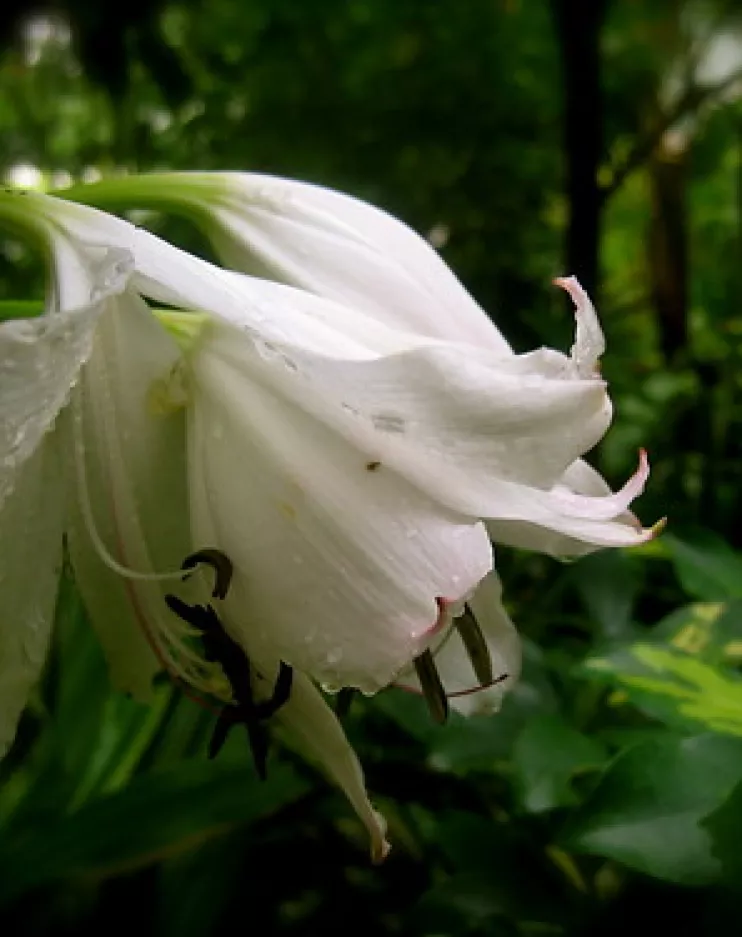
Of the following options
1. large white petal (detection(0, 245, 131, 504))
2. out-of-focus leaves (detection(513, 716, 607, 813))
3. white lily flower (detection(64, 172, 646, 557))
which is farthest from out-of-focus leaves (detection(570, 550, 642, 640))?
large white petal (detection(0, 245, 131, 504))

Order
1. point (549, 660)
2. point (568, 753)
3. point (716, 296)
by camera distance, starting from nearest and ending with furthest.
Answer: point (568, 753), point (549, 660), point (716, 296)

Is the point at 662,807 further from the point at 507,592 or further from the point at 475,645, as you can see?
the point at 507,592

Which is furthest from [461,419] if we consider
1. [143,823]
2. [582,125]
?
[582,125]

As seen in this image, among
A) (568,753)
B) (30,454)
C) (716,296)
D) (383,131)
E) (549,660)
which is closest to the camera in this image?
(30,454)

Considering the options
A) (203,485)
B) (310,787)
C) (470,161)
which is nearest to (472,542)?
(203,485)

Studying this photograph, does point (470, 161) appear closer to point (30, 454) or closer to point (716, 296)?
point (716, 296)
